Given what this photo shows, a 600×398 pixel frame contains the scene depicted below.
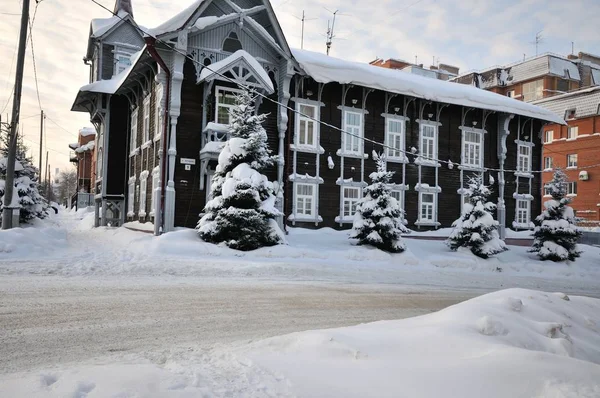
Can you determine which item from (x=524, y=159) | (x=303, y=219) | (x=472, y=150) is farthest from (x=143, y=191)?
(x=524, y=159)

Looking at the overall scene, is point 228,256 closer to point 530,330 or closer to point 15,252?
point 15,252

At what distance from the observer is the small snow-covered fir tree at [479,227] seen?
65.6 ft

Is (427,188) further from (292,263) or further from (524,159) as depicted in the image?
(292,263)

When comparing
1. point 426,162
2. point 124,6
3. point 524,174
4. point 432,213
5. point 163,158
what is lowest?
point 432,213

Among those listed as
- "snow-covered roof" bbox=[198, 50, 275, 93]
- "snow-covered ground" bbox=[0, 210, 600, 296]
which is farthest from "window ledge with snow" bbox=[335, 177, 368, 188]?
"snow-covered roof" bbox=[198, 50, 275, 93]

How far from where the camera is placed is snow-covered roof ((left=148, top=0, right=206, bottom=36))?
18295 millimetres

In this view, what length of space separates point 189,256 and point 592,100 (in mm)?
43742

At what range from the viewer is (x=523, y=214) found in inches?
1132

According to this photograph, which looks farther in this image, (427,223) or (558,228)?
(427,223)

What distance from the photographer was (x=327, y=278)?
44.9ft

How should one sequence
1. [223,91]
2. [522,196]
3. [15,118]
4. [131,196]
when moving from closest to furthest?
1. [15,118]
2. [223,91]
3. [131,196]
4. [522,196]

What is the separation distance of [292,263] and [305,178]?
761cm

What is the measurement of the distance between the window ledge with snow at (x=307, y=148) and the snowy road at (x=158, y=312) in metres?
11.1

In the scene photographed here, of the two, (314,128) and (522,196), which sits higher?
(314,128)
